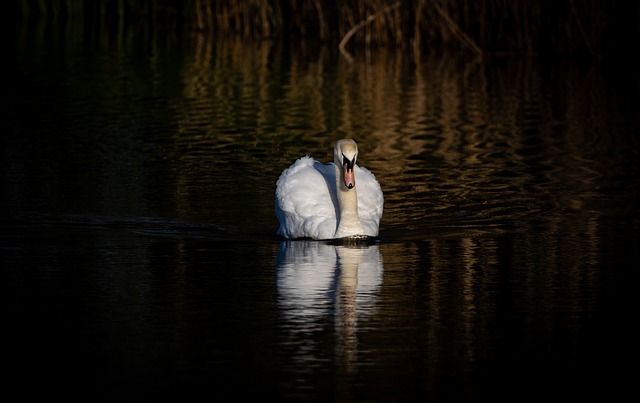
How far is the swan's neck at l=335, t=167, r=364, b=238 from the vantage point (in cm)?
1159

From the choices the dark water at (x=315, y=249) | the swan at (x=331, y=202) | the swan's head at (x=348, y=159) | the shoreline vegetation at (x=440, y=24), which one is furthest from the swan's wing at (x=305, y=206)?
the shoreline vegetation at (x=440, y=24)

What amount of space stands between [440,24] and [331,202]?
1651cm

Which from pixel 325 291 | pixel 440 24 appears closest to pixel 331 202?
pixel 325 291

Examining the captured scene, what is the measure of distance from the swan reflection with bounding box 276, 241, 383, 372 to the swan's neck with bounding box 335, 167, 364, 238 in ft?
0.42

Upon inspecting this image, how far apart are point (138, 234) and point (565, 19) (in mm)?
16018

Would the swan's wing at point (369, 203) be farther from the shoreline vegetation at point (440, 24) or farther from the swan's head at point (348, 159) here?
the shoreline vegetation at point (440, 24)

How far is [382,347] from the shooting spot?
825 centimetres

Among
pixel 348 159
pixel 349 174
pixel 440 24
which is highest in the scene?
pixel 440 24

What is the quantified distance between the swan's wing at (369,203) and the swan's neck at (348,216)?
0.11 meters

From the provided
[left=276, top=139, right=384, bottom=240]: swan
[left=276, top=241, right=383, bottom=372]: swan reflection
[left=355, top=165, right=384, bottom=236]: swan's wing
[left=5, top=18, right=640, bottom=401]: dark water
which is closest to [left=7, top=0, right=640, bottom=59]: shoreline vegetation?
[left=5, top=18, right=640, bottom=401]: dark water

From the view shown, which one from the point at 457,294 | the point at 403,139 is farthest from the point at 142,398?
the point at 403,139

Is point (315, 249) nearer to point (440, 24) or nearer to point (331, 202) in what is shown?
point (331, 202)

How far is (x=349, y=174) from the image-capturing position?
11617mm

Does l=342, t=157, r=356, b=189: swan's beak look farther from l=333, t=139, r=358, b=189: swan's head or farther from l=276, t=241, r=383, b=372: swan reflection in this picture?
l=276, t=241, r=383, b=372: swan reflection
